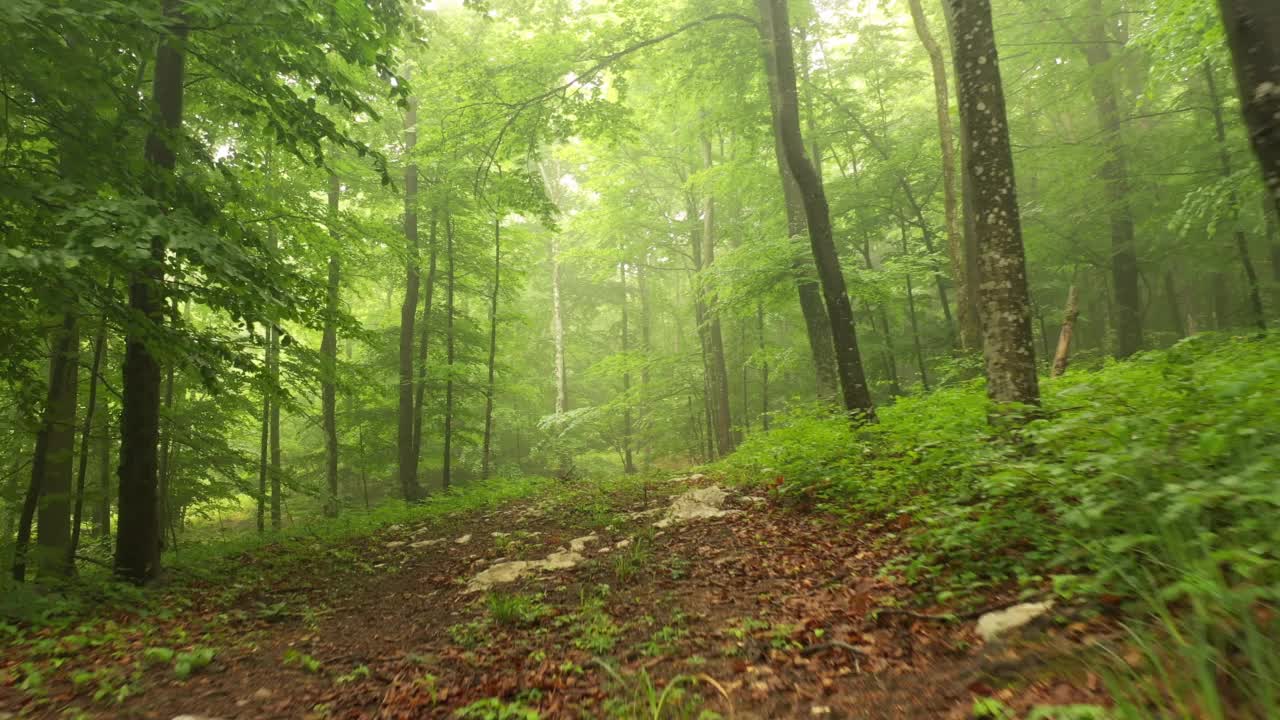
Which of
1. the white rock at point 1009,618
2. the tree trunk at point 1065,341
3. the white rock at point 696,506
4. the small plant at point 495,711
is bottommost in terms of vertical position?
the small plant at point 495,711

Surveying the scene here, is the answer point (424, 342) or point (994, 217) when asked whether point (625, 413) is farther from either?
point (994, 217)

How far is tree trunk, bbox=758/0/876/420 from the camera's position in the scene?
7.79 meters

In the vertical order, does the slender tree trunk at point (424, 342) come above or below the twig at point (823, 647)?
above

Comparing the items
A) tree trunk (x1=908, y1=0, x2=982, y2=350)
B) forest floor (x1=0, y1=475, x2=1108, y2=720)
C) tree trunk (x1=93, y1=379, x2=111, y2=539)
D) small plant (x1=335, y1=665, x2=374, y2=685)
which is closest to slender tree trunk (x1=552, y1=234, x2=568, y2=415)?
tree trunk (x1=93, y1=379, x2=111, y2=539)

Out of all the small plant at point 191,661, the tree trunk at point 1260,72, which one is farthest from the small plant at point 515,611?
the tree trunk at point 1260,72

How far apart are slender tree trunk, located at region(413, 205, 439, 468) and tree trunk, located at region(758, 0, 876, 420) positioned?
8.76 meters

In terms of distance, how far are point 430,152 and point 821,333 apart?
7.53m

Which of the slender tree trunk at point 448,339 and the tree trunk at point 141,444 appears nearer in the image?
the tree trunk at point 141,444

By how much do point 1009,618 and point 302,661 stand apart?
4.39 meters

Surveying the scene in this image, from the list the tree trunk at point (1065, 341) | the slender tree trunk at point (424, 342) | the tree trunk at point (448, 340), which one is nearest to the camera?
the tree trunk at point (1065, 341)

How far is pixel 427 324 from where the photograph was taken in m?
14.3

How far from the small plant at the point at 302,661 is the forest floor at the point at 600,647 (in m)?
0.01

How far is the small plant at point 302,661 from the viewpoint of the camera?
147 inches

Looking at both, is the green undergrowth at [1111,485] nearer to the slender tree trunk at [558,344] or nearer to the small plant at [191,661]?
the small plant at [191,661]
